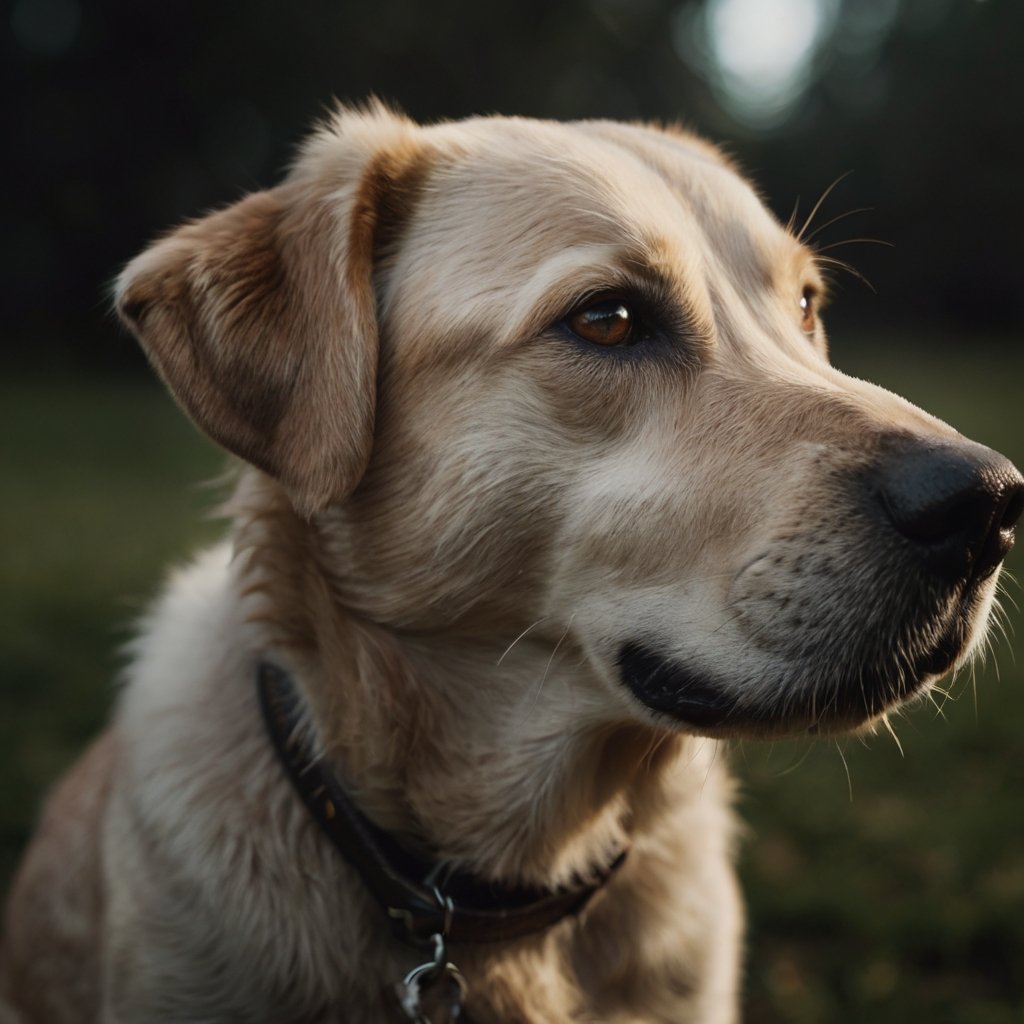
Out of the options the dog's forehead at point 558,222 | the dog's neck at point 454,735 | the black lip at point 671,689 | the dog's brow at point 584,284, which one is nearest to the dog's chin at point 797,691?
the black lip at point 671,689

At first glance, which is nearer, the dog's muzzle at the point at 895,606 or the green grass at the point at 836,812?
the dog's muzzle at the point at 895,606

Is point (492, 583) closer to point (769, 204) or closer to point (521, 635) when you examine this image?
point (521, 635)

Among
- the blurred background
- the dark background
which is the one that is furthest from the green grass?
the dark background

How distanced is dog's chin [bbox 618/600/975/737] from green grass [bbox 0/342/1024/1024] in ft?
0.45

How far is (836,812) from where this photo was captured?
15.6ft

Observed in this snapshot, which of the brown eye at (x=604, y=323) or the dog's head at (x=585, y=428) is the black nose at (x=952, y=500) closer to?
the dog's head at (x=585, y=428)

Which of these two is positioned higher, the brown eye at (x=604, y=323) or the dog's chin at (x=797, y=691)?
the brown eye at (x=604, y=323)

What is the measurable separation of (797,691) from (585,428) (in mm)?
694

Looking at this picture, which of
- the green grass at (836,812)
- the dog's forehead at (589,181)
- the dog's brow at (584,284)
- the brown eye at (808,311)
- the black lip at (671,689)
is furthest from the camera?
the green grass at (836,812)

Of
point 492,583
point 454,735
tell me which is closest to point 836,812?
point 454,735

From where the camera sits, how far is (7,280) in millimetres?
21453

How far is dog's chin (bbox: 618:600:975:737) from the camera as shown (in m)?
2.19

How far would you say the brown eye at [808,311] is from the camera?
2.95 meters

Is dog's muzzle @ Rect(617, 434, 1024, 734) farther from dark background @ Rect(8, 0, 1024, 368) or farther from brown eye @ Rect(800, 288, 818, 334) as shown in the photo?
dark background @ Rect(8, 0, 1024, 368)
